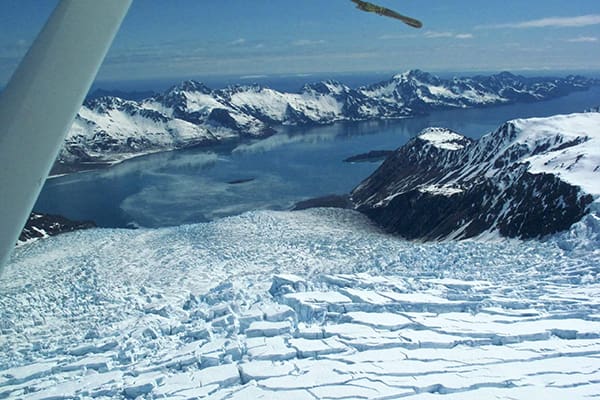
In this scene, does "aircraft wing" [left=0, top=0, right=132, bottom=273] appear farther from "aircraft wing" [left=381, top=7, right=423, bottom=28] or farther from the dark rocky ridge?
the dark rocky ridge

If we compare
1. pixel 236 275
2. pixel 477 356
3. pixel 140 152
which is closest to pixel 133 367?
pixel 477 356

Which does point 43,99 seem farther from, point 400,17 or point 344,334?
point 344,334

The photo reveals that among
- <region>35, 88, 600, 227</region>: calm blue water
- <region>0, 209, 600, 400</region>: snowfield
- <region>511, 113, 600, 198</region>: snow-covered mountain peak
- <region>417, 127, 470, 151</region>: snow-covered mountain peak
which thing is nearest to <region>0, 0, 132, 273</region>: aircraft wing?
<region>0, 209, 600, 400</region>: snowfield

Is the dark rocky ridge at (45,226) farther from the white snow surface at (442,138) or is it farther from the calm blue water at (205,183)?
the white snow surface at (442,138)

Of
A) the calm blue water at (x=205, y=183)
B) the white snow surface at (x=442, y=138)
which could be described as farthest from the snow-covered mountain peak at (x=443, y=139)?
the calm blue water at (x=205, y=183)

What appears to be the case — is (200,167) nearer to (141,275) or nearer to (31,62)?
(141,275)
